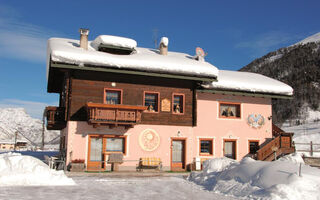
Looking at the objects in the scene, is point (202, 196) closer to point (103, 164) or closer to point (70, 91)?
point (103, 164)

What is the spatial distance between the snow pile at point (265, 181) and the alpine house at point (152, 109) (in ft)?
23.3

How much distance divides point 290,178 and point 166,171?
36.5 feet

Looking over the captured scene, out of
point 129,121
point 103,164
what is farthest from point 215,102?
point 103,164

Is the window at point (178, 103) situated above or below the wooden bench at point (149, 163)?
above

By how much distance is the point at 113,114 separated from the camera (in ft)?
62.2

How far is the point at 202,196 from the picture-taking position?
440 inches

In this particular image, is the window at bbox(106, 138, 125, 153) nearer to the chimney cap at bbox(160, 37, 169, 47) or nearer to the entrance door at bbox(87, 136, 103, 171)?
the entrance door at bbox(87, 136, 103, 171)

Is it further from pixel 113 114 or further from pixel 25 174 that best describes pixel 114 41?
pixel 25 174

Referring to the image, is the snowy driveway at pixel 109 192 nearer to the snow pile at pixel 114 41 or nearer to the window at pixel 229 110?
the snow pile at pixel 114 41

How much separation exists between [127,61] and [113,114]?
3392 mm

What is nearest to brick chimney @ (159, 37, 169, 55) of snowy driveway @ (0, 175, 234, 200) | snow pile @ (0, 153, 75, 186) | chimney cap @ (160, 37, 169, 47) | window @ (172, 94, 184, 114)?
chimney cap @ (160, 37, 169, 47)

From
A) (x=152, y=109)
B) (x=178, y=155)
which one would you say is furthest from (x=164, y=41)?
(x=178, y=155)

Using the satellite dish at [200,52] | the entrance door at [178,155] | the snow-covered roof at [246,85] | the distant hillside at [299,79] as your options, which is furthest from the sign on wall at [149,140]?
the distant hillside at [299,79]

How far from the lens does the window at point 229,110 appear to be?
77.5 feet
